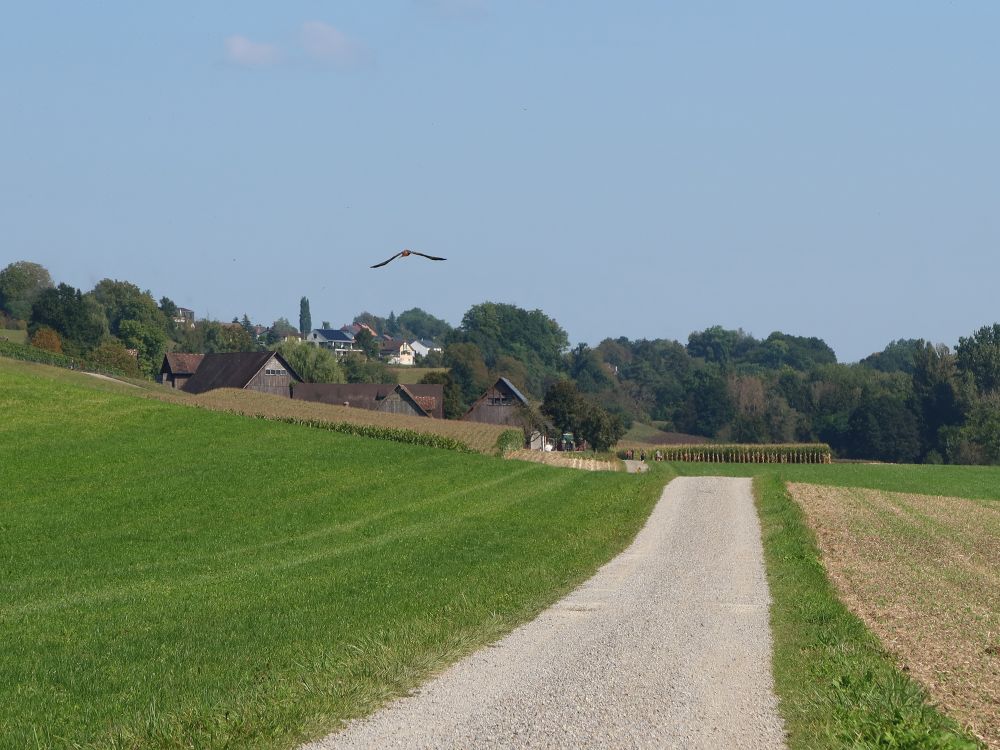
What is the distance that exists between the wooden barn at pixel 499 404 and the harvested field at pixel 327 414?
3933 centimetres

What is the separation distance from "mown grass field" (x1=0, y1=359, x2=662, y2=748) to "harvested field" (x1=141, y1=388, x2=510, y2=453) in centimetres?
944

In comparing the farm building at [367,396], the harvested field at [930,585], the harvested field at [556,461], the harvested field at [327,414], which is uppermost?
the farm building at [367,396]

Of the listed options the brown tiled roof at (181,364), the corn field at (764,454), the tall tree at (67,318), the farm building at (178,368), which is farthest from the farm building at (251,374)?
the corn field at (764,454)

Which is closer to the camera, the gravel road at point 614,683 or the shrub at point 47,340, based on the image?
the gravel road at point 614,683

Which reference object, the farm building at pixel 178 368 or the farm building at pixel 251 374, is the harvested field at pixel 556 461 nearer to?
the farm building at pixel 251 374

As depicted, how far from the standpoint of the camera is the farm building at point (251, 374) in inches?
4734

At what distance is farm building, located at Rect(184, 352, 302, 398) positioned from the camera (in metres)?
120

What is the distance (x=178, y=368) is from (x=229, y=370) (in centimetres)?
1830

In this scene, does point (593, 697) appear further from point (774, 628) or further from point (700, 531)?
point (700, 531)

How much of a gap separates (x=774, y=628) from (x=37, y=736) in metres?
11.4

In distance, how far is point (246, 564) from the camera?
2877 cm

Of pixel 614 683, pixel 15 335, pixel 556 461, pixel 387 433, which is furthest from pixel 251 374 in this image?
pixel 614 683

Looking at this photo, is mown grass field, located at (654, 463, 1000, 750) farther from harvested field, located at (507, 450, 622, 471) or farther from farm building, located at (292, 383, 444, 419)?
farm building, located at (292, 383, 444, 419)

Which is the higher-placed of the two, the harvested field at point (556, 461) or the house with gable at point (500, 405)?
the house with gable at point (500, 405)
